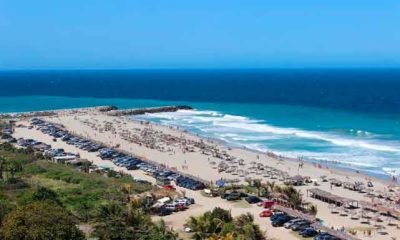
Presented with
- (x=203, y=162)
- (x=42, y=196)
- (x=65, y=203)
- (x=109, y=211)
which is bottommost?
(x=203, y=162)

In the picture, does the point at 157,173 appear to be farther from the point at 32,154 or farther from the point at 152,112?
the point at 152,112

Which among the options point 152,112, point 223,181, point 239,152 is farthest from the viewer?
point 152,112

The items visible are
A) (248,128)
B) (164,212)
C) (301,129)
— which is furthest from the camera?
(248,128)

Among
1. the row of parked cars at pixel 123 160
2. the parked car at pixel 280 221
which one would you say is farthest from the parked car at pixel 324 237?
the row of parked cars at pixel 123 160

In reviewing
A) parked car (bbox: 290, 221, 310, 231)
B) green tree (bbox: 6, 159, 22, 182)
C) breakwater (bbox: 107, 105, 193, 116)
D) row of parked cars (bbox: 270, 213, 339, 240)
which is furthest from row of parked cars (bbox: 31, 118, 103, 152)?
parked car (bbox: 290, 221, 310, 231)

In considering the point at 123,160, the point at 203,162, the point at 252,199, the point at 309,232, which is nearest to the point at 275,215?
the point at 309,232

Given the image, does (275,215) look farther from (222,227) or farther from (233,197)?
(222,227)

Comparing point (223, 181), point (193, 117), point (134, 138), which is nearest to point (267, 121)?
point (193, 117)
